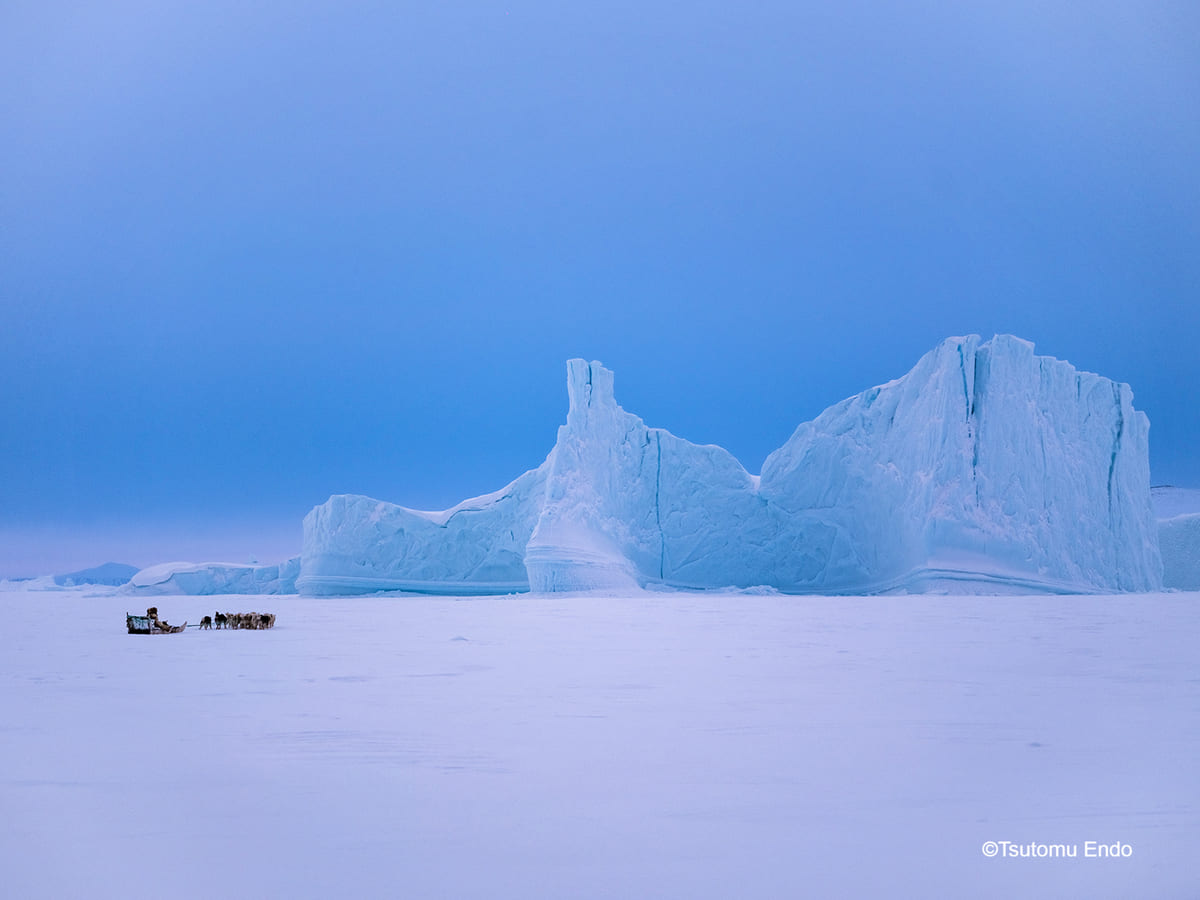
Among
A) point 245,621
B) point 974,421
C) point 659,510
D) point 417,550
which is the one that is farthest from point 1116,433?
point 245,621

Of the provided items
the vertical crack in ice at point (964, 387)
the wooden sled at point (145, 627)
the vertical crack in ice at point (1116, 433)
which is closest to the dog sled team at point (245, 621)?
the wooden sled at point (145, 627)

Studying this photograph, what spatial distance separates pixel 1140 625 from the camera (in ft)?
35.6

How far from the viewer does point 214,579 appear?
33.5 metres

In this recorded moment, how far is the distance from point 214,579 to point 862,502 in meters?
23.4

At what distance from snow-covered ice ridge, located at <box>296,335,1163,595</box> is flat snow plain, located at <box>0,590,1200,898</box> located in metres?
15.4

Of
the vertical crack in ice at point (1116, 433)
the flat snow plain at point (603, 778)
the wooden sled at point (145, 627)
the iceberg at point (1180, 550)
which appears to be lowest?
the flat snow plain at point (603, 778)

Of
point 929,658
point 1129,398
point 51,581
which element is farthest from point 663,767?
point 51,581

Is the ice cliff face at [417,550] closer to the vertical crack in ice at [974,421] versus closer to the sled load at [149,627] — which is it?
the vertical crack in ice at [974,421]

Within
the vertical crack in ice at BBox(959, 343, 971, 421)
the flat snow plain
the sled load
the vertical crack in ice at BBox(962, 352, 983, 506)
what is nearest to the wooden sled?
the sled load

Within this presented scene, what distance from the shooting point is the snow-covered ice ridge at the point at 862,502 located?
2197 centimetres

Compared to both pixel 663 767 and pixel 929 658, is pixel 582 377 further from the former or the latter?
pixel 663 767

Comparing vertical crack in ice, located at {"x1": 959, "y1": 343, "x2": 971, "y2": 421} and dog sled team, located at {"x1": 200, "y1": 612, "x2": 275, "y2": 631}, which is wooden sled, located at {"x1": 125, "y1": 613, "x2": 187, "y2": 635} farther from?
vertical crack in ice, located at {"x1": 959, "y1": 343, "x2": 971, "y2": 421}

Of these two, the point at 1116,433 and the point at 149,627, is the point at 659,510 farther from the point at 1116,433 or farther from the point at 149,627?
the point at 149,627

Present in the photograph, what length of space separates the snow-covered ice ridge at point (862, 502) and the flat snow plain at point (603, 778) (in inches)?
607
